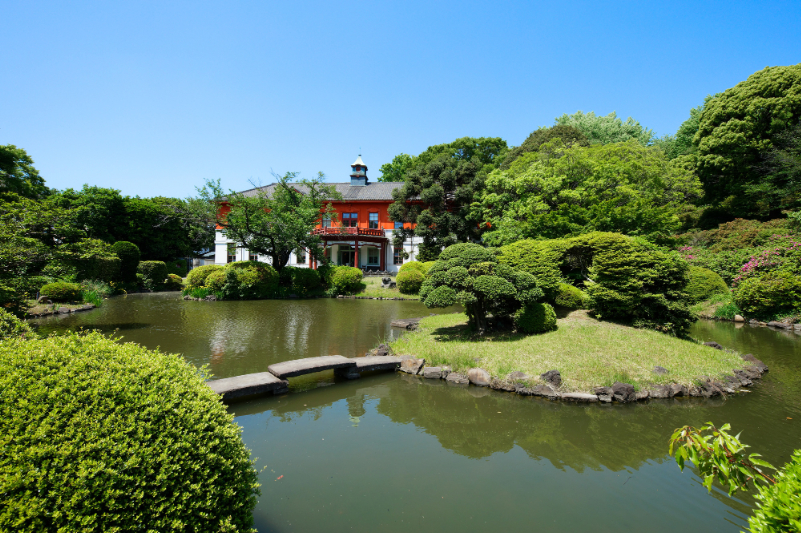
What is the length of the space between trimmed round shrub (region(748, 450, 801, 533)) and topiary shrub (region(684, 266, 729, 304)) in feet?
58.2

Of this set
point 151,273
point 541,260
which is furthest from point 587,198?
point 151,273

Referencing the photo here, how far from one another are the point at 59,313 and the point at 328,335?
10300 millimetres

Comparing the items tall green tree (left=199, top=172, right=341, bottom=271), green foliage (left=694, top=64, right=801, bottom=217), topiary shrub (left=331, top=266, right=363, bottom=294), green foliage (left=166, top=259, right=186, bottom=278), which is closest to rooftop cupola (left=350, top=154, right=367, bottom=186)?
tall green tree (left=199, top=172, right=341, bottom=271)

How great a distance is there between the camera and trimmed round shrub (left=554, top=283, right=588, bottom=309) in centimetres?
1015

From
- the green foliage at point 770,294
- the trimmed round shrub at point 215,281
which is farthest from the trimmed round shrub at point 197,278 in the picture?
the green foliage at point 770,294

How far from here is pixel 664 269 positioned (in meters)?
8.62

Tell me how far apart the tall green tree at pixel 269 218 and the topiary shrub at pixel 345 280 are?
6.34ft

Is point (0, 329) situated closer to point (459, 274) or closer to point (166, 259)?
point (459, 274)

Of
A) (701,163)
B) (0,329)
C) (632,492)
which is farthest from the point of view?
(701,163)

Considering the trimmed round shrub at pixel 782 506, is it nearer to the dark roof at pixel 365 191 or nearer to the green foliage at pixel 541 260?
the green foliage at pixel 541 260

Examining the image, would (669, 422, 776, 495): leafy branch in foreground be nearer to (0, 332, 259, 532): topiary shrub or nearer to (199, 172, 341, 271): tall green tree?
(0, 332, 259, 532): topiary shrub

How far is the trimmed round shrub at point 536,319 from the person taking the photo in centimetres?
860

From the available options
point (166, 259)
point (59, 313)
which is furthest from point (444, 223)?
point (166, 259)

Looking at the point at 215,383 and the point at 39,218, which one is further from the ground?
the point at 39,218
